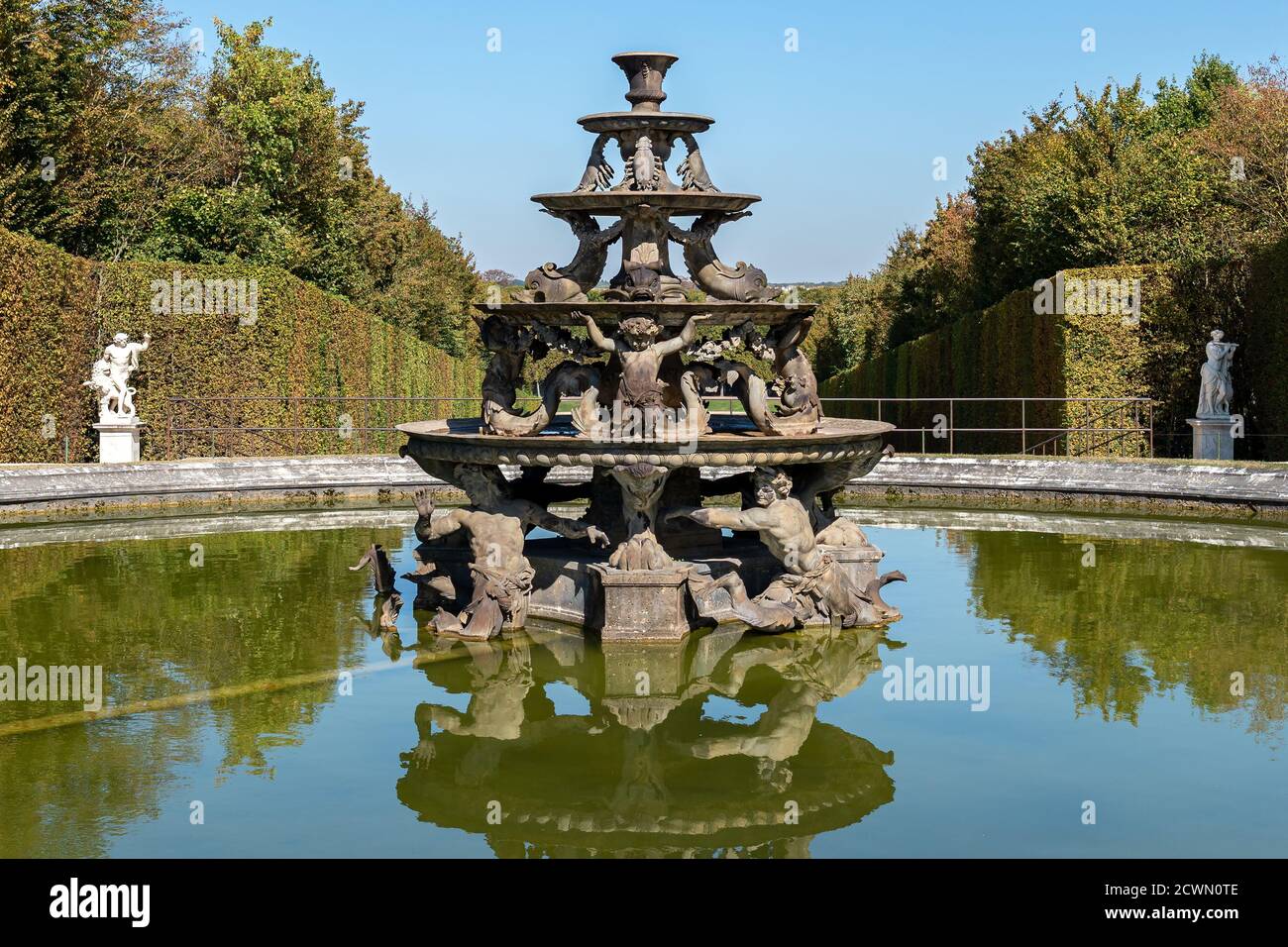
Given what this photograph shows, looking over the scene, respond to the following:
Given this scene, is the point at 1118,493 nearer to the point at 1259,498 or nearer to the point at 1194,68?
the point at 1259,498

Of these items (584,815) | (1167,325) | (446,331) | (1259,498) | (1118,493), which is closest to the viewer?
(584,815)

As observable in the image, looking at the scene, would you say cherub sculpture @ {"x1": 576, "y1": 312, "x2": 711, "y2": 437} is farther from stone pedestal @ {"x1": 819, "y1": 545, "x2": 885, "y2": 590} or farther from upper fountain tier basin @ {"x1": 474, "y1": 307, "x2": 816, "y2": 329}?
stone pedestal @ {"x1": 819, "y1": 545, "x2": 885, "y2": 590}

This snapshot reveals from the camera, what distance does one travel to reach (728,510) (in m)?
11.8

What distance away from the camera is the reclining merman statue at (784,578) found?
1159cm

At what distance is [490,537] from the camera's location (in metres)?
12.2

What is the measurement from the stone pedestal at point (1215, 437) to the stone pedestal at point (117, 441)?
17609 millimetres

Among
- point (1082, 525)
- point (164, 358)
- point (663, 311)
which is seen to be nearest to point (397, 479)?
point (164, 358)

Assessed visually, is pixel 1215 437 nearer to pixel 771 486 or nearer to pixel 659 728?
pixel 771 486

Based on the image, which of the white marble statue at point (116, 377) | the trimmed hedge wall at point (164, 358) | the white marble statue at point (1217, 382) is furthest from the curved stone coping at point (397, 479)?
the white marble statue at point (1217, 382)

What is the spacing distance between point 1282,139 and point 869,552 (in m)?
27.6

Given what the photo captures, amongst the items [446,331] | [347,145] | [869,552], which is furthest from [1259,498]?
[446,331]

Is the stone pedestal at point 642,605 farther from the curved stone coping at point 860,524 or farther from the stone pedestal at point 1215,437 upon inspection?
the stone pedestal at point 1215,437

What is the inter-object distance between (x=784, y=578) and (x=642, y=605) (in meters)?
1.24

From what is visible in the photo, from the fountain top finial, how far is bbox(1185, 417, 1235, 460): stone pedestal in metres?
14.4
